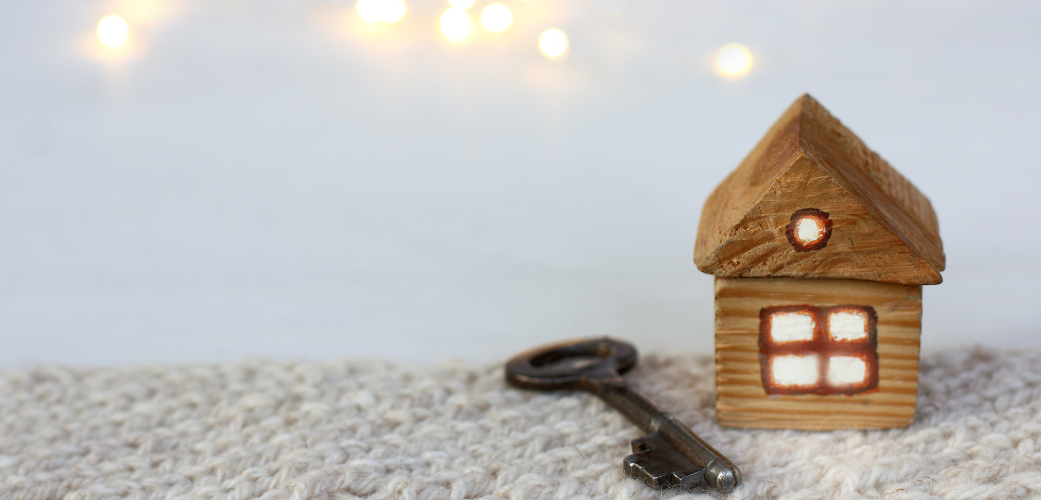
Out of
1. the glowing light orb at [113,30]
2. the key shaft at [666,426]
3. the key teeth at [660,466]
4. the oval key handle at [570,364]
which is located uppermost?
the glowing light orb at [113,30]

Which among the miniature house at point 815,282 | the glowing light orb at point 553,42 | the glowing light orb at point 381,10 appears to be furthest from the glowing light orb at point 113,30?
the miniature house at point 815,282

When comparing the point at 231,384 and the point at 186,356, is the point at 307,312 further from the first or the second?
the point at 231,384

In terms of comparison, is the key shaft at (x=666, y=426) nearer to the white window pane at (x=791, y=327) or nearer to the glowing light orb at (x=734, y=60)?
the white window pane at (x=791, y=327)

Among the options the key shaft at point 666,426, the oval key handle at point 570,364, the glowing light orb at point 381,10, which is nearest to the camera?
the key shaft at point 666,426

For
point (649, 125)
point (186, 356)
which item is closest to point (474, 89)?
point (649, 125)

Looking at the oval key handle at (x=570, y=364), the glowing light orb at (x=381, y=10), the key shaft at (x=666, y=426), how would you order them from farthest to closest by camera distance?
1. the glowing light orb at (x=381, y=10)
2. the oval key handle at (x=570, y=364)
3. the key shaft at (x=666, y=426)

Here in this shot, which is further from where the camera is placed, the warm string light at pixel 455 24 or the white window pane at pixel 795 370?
the warm string light at pixel 455 24

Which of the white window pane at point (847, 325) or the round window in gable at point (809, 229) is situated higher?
the round window in gable at point (809, 229)
